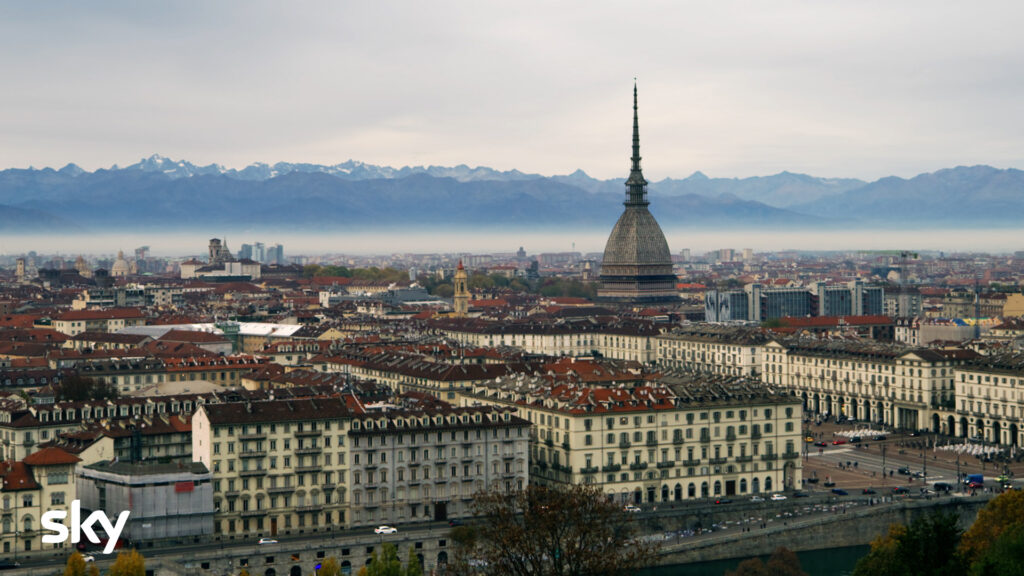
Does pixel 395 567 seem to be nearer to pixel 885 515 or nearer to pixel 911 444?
pixel 885 515

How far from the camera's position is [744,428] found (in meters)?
69.9

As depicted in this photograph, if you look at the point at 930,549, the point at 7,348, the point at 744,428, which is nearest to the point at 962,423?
the point at 744,428

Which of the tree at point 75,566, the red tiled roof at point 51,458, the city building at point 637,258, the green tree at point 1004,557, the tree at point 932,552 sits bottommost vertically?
the tree at point 75,566

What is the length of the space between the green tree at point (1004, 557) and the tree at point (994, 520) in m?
4.08

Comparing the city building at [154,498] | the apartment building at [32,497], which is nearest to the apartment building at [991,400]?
the city building at [154,498]

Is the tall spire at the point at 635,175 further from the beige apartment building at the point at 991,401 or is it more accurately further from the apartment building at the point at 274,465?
the apartment building at the point at 274,465

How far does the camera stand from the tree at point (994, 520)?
54.3 meters

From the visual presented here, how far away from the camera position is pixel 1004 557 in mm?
45531

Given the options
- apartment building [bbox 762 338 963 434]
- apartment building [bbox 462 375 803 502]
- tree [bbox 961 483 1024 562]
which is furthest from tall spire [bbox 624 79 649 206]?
tree [bbox 961 483 1024 562]

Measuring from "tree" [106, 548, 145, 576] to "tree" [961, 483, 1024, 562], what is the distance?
2659 centimetres

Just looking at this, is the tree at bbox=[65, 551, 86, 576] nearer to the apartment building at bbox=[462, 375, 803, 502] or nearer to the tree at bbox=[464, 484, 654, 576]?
the tree at bbox=[464, 484, 654, 576]

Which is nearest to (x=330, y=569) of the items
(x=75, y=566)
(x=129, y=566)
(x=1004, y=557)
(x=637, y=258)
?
(x=129, y=566)

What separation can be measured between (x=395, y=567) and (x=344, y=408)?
46.0ft

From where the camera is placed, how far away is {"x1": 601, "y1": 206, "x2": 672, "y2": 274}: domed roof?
18512 centimetres
